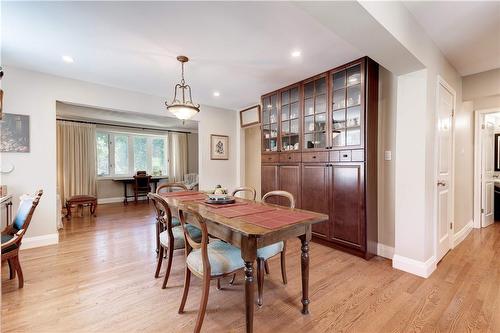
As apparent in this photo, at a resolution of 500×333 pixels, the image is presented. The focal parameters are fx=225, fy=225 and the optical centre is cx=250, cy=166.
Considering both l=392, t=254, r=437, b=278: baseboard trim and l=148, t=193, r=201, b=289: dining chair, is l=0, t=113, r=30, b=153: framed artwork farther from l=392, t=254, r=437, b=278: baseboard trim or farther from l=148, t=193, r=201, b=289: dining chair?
l=392, t=254, r=437, b=278: baseboard trim

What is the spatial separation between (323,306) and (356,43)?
209 centimetres

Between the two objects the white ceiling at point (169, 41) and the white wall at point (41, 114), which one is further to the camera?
the white wall at point (41, 114)

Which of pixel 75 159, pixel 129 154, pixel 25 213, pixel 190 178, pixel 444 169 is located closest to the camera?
pixel 25 213

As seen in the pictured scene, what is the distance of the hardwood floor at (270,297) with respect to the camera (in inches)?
62.2

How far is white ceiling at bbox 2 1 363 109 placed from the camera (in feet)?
5.97

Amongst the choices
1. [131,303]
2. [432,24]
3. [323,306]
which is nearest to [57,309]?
[131,303]

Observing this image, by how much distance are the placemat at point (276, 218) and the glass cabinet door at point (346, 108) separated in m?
1.41

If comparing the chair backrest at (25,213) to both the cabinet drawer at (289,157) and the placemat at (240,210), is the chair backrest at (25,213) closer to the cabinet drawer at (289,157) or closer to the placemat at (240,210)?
the placemat at (240,210)

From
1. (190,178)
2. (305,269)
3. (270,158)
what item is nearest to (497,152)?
(270,158)

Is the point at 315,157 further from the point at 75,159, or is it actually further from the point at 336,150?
the point at 75,159

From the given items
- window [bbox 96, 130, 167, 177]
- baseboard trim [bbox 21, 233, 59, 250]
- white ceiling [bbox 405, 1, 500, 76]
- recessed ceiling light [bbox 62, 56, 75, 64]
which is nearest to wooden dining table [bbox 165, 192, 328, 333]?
white ceiling [bbox 405, 1, 500, 76]

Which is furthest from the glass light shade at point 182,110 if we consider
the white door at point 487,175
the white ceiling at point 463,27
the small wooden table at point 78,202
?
the white door at point 487,175

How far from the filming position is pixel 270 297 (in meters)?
1.89

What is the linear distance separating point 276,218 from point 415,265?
5.64ft
